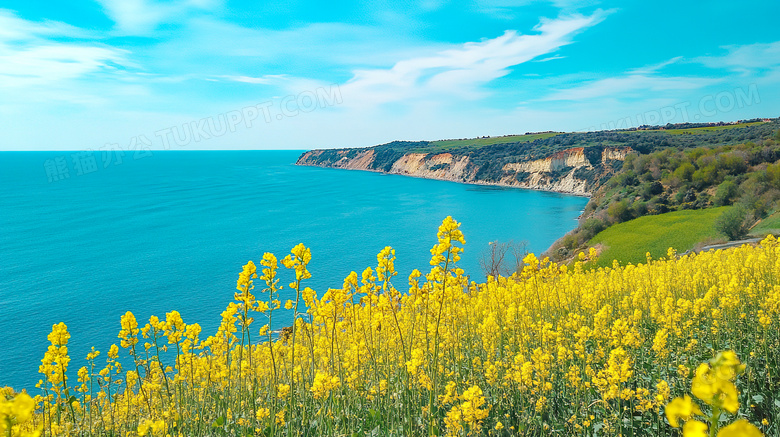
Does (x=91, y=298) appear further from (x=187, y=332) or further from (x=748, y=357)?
(x=748, y=357)

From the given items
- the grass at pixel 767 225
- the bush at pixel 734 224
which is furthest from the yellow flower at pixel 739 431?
the bush at pixel 734 224

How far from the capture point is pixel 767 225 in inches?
1564

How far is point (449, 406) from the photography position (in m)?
6.32

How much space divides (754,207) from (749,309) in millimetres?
51053

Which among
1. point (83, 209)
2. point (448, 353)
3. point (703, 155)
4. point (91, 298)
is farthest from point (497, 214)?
point (83, 209)

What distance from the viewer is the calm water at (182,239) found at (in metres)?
38.7

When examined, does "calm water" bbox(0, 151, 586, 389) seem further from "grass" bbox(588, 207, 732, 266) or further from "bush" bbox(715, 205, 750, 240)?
"bush" bbox(715, 205, 750, 240)

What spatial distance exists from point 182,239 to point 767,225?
78318 mm

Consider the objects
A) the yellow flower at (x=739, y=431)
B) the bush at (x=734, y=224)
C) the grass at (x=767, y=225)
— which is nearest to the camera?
the yellow flower at (x=739, y=431)

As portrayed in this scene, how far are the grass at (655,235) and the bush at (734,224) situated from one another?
145 cm

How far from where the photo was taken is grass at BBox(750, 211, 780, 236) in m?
37.5

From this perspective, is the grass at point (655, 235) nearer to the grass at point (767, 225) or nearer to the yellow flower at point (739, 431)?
the grass at point (767, 225)

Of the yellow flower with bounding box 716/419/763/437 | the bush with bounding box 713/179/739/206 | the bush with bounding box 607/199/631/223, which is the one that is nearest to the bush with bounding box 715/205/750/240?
the bush with bounding box 713/179/739/206

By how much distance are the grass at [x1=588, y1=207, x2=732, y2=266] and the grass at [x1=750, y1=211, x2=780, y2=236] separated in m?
3.57
